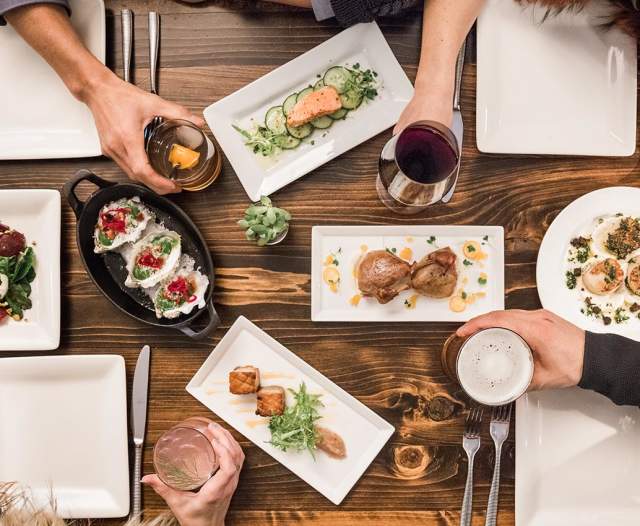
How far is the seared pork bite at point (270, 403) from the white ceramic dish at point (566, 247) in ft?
2.78

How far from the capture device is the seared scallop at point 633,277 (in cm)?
182

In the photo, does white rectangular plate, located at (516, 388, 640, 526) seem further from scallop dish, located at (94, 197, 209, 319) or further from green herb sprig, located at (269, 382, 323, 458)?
scallop dish, located at (94, 197, 209, 319)

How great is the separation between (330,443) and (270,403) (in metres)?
0.23

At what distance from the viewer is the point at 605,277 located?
180cm

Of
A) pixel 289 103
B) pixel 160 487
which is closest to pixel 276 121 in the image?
pixel 289 103

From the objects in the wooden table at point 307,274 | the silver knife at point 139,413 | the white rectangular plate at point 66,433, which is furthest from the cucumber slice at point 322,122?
the white rectangular plate at point 66,433

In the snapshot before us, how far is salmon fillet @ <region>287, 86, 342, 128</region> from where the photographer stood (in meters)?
1.82

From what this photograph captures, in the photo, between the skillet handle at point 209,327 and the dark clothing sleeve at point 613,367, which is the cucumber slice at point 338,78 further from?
the dark clothing sleeve at point 613,367

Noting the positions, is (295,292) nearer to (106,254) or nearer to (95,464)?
(106,254)

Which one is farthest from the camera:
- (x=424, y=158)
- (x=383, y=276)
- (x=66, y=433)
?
(x=66, y=433)

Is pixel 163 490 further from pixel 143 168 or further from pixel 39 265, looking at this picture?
pixel 143 168

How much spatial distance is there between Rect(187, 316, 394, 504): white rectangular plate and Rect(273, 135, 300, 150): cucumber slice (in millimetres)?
553

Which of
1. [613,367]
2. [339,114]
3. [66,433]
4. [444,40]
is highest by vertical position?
[444,40]

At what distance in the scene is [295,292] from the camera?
6.24 ft
